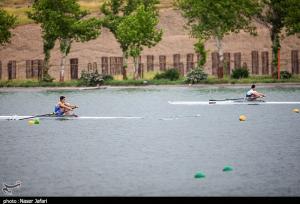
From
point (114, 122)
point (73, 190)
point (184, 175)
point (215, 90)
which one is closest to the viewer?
point (73, 190)

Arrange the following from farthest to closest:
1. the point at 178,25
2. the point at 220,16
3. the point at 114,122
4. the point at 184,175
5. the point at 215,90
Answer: the point at 178,25 → the point at 220,16 → the point at 215,90 → the point at 114,122 → the point at 184,175

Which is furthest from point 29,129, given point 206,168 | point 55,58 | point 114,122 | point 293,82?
point 55,58

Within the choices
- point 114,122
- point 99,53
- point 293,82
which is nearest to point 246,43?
point 99,53

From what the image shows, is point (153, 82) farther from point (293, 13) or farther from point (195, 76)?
point (293, 13)

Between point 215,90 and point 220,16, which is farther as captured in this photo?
point 220,16

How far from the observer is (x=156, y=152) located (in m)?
30.4

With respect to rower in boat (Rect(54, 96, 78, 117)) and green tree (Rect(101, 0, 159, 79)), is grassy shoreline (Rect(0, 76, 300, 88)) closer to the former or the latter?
green tree (Rect(101, 0, 159, 79))

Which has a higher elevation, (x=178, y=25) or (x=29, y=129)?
(x=178, y=25)

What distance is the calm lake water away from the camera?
75.3 feet

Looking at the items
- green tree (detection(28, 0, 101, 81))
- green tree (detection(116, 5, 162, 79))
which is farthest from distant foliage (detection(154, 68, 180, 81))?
green tree (detection(28, 0, 101, 81))

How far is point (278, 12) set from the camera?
83688 mm

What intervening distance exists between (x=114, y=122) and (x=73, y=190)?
873 inches

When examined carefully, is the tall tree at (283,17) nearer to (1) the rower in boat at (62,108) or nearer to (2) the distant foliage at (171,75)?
(2) the distant foliage at (171,75)

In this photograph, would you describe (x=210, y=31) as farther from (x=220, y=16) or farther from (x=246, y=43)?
(x=246, y=43)
